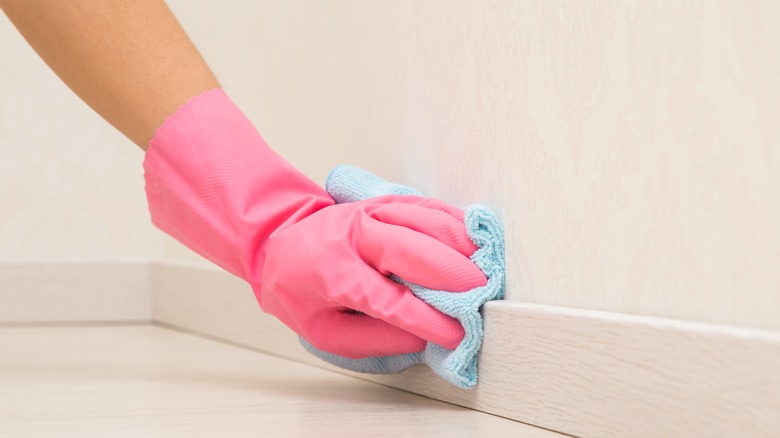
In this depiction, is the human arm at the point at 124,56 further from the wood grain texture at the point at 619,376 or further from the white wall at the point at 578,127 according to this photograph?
the wood grain texture at the point at 619,376

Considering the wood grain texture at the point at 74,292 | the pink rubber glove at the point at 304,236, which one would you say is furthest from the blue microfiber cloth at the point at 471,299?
the wood grain texture at the point at 74,292

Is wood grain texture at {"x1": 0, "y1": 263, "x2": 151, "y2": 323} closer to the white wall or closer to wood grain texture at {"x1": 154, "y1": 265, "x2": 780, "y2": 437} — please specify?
the white wall

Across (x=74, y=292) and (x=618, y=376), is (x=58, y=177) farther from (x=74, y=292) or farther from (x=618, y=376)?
(x=618, y=376)

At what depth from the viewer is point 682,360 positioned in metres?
0.55

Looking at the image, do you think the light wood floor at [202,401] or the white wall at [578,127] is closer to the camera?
the white wall at [578,127]

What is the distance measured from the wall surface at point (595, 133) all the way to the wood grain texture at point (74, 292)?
738 millimetres

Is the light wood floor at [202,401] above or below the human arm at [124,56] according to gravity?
below

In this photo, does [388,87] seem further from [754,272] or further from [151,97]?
[754,272]

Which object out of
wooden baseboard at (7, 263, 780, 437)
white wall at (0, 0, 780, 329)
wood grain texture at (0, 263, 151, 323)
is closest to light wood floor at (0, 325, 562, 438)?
wooden baseboard at (7, 263, 780, 437)

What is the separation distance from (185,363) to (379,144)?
0.32m

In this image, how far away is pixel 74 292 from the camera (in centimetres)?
164

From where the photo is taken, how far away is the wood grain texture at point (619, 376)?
1.67 ft

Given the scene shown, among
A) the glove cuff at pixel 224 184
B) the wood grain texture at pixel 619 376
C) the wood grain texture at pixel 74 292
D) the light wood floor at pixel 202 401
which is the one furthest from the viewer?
the wood grain texture at pixel 74 292

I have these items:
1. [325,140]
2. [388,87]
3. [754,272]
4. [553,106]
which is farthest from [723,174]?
[325,140]
